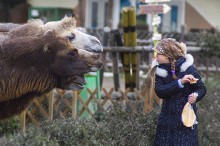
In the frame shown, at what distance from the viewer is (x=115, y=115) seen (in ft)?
26.0

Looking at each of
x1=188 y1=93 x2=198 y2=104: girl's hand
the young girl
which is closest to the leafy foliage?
the young girl

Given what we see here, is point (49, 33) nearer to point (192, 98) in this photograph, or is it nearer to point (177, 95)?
point (192, 98)

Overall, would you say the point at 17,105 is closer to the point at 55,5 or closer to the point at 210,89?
the point at 210,89

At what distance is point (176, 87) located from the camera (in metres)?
6.20

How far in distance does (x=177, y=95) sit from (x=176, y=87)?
0.17 m

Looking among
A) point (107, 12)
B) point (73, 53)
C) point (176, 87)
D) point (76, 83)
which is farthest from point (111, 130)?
point (107, 12)

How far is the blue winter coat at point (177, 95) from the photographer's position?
6.23 metres

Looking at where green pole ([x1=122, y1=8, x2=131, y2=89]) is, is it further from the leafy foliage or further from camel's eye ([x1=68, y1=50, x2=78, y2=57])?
camel's eye ([x1=68, y1=50, x2=78, y2=57])

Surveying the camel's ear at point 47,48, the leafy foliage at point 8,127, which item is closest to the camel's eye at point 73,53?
the camel's ear at point 47,48

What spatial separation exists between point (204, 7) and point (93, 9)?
607 cm

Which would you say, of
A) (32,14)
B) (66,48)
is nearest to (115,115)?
(66,48)

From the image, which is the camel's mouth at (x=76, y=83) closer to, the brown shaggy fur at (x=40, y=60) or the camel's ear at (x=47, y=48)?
the brown shaggy fur at (x=40, y=60)

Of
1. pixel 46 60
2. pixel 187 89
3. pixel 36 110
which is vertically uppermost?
pixel 46 60

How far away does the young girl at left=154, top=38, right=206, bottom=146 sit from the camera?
6168 millimetres
